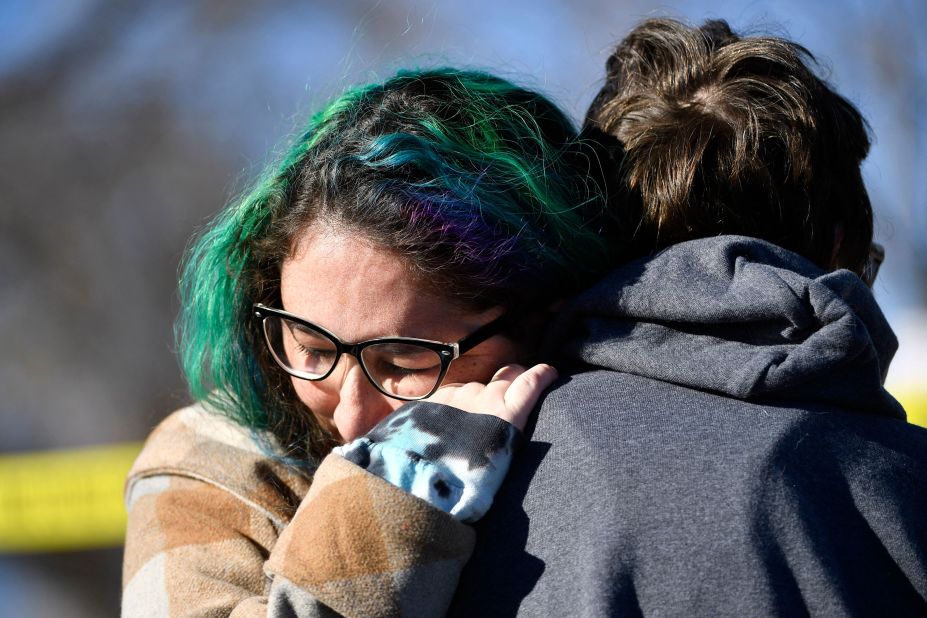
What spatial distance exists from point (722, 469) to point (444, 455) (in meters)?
0.42

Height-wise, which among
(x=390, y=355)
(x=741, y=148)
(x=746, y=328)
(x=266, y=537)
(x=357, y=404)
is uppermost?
(x=741, y=148)

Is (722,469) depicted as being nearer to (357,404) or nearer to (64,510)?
(357,404)

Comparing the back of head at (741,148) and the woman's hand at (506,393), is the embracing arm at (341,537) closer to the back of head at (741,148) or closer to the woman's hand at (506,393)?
the woman's hand at (506,393)

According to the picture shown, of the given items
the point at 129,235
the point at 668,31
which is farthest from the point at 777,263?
the point at 129,235

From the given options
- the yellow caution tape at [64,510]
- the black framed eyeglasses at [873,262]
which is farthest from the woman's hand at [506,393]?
the yellow caution tape at [64,510]

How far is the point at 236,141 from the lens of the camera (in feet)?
30.9

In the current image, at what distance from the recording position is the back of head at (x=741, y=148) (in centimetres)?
193

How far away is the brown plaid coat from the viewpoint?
1461 millimetres

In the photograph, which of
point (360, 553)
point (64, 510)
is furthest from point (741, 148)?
point (64, 510)

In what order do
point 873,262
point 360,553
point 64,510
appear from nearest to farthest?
1. point 360,553
2. point 873,262
3. point 64,510

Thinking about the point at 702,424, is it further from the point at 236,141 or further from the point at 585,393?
the point at 236,141

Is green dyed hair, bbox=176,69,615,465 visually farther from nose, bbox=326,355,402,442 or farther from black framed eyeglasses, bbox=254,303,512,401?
nose, bbox=326,355,402,442

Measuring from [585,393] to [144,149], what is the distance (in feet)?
27.4

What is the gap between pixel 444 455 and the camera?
158 centimetres
